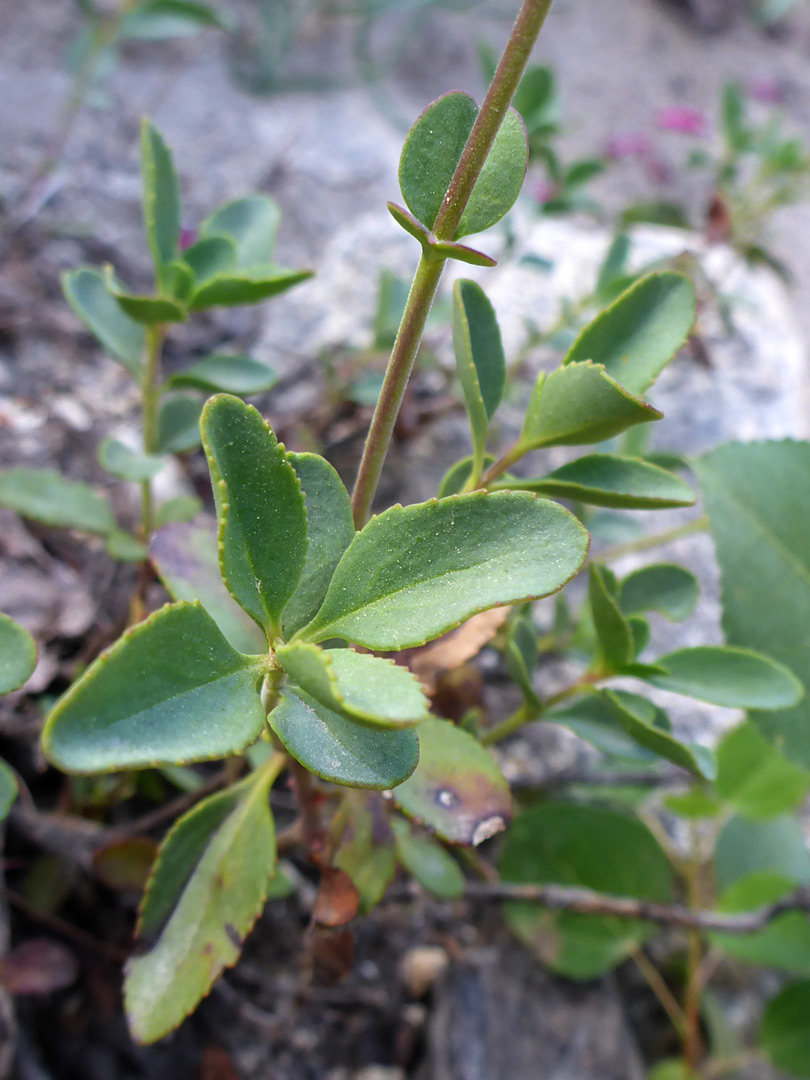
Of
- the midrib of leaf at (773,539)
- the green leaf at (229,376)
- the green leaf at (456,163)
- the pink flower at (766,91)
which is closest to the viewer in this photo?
the green leaf at (456,163)

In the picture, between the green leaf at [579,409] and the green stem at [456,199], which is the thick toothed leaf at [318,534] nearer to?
the green stem at [456,199]

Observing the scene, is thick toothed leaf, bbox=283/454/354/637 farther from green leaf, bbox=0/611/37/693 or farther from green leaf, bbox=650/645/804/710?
green leaf, bbox=650/645/804/710

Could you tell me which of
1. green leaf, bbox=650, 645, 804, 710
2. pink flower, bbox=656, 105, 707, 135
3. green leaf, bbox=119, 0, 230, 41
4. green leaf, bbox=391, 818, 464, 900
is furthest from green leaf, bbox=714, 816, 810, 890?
pink flower, bbox=656, 105, 707, 135

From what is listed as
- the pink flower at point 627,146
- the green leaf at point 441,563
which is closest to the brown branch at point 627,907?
the green leaf at point 441,563

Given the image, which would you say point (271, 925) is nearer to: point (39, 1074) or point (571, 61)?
point (39, 1074)

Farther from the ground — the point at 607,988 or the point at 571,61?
the point at 571,61

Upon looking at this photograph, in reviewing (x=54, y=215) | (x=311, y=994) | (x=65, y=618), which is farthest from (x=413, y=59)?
(x=311, y=994)
